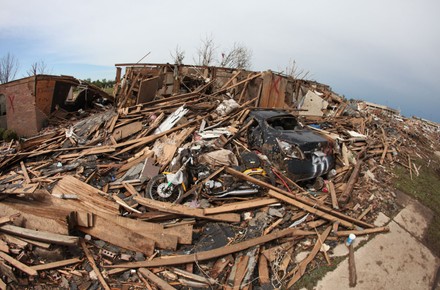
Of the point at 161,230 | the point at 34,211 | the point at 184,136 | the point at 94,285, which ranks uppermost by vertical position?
the point at 184,136

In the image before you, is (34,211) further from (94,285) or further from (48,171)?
(48,171)

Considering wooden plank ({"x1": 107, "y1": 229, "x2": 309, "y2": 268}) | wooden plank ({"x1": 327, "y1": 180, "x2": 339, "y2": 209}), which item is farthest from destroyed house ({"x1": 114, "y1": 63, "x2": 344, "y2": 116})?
wooden plank ({"x1": 107, "y1": 229, "x2": 309, "y2": 268})

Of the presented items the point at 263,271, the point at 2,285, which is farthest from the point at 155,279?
the point at 2,285

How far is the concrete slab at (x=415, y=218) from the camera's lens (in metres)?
5.65

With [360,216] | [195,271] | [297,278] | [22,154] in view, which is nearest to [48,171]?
[22,154]

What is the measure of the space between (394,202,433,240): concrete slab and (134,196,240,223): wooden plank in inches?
155

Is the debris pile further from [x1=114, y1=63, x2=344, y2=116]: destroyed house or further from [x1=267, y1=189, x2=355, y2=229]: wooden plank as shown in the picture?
[x1=114, y1=63, x2=344, y2=116]: destroyed house

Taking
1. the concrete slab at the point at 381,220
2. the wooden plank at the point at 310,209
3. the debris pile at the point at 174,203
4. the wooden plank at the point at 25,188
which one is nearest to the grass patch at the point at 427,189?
the debris pile at the point at 174,203

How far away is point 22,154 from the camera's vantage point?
7.25 m

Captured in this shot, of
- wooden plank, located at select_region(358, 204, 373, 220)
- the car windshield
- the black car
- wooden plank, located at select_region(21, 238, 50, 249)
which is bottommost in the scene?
wooden plank, located at select_region(21, 238, 50, 249)

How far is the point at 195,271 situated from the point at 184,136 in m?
3.96

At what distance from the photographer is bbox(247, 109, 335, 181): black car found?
5891mm

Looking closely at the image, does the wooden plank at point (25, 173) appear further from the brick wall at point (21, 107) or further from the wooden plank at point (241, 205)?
the wooden plank at point (241, 205)

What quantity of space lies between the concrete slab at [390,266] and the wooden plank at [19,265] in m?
4.38
